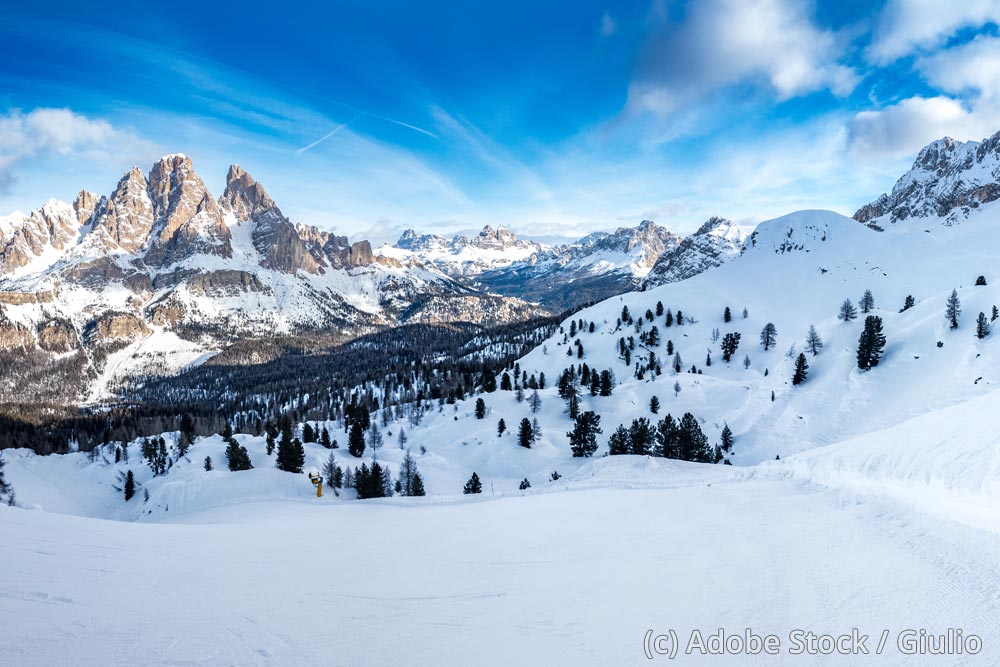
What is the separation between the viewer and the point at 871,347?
76375mm

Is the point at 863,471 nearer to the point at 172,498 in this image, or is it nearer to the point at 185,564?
the point at 185,564

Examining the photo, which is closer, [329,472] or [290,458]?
[329,472]

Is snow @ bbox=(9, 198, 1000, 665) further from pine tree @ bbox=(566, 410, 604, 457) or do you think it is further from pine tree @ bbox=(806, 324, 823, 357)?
pine tree @ bbox=(806, 324, 823, 357)

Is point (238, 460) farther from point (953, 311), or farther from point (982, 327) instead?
point (953, 311)

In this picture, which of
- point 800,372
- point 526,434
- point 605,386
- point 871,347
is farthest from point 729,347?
point 526,434

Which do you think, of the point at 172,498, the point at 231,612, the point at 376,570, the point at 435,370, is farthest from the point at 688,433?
the point at 435,370

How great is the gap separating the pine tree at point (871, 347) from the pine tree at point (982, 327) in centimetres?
1242

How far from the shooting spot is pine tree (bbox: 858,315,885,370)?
75.8 m

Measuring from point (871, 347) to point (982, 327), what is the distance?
537 inches

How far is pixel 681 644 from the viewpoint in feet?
24.3

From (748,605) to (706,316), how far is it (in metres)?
166

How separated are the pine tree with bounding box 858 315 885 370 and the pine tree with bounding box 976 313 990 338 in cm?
1242

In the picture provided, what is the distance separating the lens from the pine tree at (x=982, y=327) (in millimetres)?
64562

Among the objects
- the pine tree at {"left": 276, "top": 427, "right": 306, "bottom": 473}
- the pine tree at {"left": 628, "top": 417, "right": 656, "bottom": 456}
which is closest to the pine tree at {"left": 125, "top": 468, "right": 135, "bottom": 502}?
the pine tree at {"left": 276, "top": 427, "right": 306, "bottom": 473}
